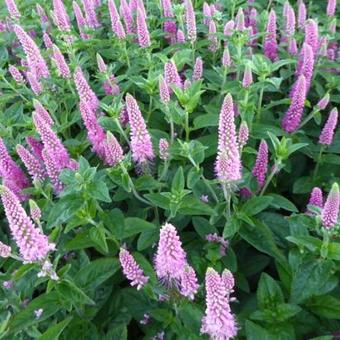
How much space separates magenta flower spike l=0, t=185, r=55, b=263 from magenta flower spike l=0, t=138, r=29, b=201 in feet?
3.04

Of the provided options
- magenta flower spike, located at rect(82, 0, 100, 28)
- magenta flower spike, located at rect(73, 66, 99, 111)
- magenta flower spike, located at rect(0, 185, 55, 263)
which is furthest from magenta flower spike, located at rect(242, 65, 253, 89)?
magenta flower spike, located at rect(82, 0, 100, 28)

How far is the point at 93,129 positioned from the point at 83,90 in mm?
377

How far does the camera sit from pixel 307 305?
264 cm

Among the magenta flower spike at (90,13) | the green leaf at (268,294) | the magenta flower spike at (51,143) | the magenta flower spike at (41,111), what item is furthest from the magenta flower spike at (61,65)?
the green leaf at (268,294)

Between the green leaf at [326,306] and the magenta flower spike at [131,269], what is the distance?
1.02 m

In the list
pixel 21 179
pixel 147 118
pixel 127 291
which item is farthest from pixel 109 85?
pixel 127 291

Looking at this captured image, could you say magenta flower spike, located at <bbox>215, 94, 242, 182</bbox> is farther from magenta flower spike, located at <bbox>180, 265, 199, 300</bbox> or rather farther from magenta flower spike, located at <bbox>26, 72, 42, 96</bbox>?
magenta flower spike, located at <bbox>26, 72, 42, 96</bbox>

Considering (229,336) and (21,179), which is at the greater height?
(21,179)

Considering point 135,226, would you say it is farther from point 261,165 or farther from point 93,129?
point 261,165

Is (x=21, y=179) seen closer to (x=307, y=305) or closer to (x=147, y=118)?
(x=147, y=118)

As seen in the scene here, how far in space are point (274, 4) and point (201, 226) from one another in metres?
3.86

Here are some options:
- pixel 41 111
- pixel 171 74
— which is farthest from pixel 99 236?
pixel 171 74

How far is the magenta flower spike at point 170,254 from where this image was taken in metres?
2.04

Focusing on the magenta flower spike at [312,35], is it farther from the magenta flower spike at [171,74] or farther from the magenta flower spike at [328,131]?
the magenta flower spike at [171,74]
